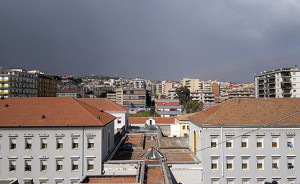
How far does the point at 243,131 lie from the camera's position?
26062 mm

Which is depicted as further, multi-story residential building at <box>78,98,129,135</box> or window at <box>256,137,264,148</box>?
multi-story residential building at <box>78,98,129,135</box>

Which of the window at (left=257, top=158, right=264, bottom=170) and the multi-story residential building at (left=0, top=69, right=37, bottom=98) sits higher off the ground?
the multi-story residential building at (left=0, top=69, right=37, bottom=98)

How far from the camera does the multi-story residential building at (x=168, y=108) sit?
91562mm

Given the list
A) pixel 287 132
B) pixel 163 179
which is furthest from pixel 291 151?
pixel 163 179

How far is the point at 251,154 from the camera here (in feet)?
85.3

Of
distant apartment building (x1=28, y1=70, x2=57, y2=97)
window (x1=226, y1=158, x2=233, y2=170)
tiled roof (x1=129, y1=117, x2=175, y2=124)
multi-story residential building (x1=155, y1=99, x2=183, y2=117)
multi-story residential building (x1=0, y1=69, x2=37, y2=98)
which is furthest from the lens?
distant apartment building (x1=28, y1=70, x2=57, y2=97)

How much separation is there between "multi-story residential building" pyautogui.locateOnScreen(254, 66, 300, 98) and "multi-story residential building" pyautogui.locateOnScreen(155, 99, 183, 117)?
4107 cm

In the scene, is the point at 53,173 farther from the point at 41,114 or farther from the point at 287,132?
the point at 287,132

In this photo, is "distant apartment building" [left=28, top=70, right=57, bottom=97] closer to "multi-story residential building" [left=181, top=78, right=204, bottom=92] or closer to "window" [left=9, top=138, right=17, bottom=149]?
"window" [left=9, top=138, right=17, bottom=149]

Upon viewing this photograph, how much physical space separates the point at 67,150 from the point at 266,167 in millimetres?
23065

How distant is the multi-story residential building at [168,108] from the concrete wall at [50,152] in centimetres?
6600

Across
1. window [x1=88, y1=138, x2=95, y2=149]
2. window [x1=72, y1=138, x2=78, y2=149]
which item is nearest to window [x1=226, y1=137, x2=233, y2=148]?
window [x1=88, y1=138, x2=95, y2=149]

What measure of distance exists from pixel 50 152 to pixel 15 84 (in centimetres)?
7962

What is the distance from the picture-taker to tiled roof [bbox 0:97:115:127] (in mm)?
26344
